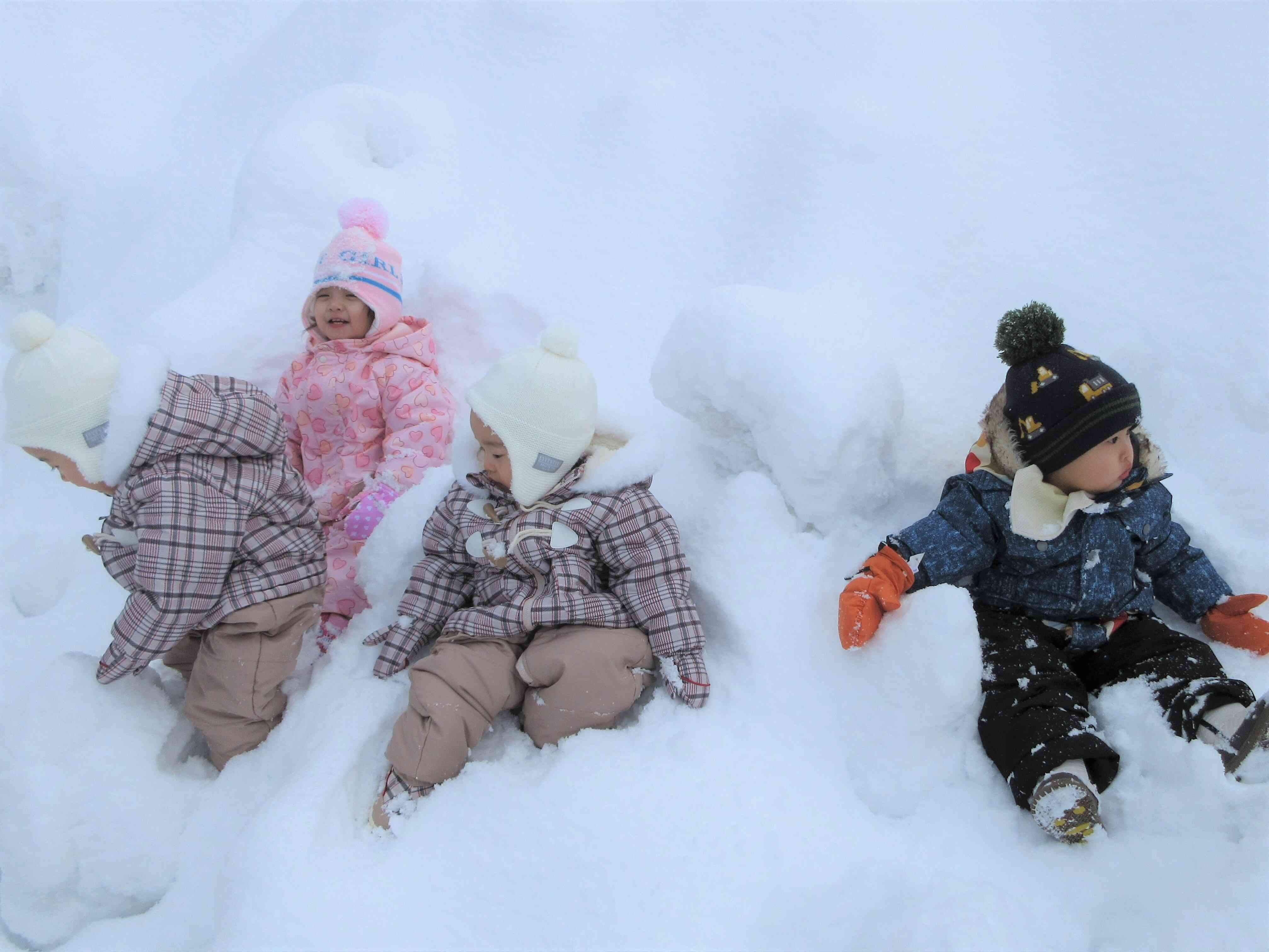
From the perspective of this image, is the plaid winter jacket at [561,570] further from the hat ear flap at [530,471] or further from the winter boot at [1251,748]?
the winter boot at [1251,748]

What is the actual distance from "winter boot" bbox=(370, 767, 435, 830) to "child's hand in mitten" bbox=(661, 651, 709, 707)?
1.60 feet

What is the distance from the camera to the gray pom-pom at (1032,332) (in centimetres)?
147

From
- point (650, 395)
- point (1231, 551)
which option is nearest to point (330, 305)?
point (650, 395)

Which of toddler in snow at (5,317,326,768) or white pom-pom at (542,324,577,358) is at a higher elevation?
white pom-pom at (542,324,577,358)

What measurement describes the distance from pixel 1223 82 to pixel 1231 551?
1.24 metres

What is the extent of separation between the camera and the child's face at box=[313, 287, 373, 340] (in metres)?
2.22

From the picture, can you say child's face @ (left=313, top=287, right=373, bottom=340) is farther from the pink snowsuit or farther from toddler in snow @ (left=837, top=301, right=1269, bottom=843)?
toddler in snow @ (left=837, top=301, right=1269, bottom=843)

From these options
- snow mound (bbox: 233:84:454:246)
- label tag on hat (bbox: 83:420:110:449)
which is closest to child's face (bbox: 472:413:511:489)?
label tag on hat (bbox: 83:420:110:449)

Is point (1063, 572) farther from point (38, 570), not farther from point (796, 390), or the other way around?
point (38, 570)

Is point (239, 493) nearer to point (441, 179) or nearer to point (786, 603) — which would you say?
point (786, 603)

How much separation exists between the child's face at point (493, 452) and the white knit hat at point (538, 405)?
0.06 ft

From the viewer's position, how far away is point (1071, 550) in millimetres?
1526

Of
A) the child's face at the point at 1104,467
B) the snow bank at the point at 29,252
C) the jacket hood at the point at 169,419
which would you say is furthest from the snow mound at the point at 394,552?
the snow bank at the point at 29,252

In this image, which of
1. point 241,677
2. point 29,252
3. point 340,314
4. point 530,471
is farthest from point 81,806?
point 29,252
